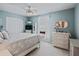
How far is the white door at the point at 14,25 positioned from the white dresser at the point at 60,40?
2.91 feet

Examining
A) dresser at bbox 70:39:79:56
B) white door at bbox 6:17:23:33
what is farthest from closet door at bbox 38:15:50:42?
dresser at bbox 70:39:79:56

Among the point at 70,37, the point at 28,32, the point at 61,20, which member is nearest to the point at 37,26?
the point at 28,32

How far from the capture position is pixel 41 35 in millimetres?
1896

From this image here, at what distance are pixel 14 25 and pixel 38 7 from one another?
70 centimetres

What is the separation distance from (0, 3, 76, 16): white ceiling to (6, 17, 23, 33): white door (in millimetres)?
182

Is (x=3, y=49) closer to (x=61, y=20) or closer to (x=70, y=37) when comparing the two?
(x=61, y=20)

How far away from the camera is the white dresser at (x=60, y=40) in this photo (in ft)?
6.44

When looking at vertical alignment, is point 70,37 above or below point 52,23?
below

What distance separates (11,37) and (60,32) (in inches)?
48.5

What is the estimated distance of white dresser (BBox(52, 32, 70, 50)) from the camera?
6.44 feet

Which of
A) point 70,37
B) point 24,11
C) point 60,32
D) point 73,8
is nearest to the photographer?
point 73,8

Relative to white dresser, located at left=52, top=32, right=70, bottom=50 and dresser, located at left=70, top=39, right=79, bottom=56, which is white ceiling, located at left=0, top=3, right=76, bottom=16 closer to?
white dresser, located at left=52, top=32, right=70, bottom=50

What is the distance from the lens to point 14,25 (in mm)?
1757

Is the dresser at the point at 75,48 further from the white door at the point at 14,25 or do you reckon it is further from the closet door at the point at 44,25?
the white door at the point at 14,25
